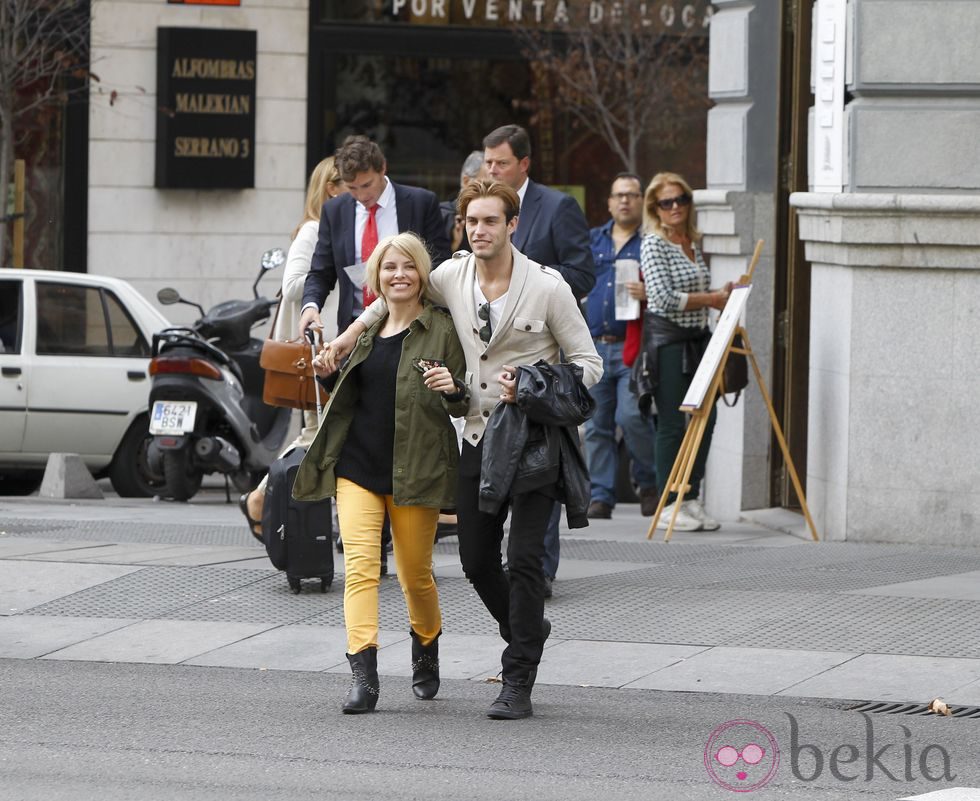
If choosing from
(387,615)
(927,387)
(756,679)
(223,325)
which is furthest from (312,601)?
(223,325)

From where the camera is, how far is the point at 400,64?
19438mm

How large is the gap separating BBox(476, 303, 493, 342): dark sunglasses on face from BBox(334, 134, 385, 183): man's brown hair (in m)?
2.10

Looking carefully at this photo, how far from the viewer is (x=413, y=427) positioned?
658cm

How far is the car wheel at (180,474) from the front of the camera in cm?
1287

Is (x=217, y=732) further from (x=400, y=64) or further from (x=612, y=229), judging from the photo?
(x=400, y=64)

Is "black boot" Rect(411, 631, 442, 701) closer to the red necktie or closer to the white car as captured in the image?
the red necktie

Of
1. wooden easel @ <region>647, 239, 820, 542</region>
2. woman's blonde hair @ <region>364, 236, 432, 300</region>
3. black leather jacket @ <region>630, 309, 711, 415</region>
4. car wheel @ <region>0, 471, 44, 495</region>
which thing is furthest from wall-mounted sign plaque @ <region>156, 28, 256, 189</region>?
woman's blonde hair @ <region>364, 236, 432, 300</region>

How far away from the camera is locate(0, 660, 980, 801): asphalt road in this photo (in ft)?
18.4

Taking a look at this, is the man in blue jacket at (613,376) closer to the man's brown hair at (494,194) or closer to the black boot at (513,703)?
the man's brown hair at (494,194)

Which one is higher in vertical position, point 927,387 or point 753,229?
point 753,229

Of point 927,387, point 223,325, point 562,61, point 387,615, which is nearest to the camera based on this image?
point 387,615

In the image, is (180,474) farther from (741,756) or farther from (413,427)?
(741,756)

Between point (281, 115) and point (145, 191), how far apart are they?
1.52m

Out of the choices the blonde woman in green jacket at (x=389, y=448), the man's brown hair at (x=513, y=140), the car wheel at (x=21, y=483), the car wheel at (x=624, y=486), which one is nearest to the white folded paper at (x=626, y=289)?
the car wheel at (x=624, y=486)
